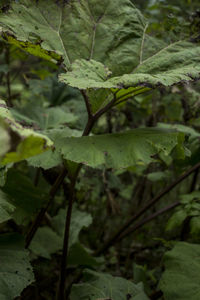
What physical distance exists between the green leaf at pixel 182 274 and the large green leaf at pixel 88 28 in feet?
2.57

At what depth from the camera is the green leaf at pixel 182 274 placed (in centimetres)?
108

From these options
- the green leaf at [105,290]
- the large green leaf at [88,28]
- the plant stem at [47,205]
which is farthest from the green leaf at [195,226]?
the large green leaf at [88,28]

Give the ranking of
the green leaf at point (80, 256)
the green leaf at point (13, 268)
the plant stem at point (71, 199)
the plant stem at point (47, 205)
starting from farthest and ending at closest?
the green leaf at point (80, 256) → the plant stem at point (47, 205) → the plant stem at point (71, 199) → the green leaf at point (13, 268)

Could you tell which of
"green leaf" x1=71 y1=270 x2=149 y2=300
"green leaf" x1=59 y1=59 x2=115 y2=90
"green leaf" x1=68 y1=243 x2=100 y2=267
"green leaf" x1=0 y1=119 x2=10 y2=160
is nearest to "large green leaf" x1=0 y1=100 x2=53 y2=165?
"green leaf" x1=0 y1=119 x2=10 y2=160

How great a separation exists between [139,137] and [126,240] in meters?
1.70

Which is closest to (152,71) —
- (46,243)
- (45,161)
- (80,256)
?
(45,161)

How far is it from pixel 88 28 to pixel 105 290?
1.04 m

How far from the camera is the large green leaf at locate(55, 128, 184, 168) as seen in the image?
0.87 m

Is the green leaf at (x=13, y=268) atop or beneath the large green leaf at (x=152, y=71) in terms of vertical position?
beneath

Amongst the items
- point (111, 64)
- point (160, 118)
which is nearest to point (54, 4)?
point (111, 64)

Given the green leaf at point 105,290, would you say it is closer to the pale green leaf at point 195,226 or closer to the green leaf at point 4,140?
the pale green leaf at point 195,226

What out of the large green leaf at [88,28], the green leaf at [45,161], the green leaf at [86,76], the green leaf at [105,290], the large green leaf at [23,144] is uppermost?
the large green leaf at [88,28]

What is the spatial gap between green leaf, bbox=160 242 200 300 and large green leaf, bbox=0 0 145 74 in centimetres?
78

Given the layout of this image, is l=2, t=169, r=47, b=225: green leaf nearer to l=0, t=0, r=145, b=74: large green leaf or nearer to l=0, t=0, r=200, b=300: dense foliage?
l=0, t=0, r=200, b=300: dense foliage
